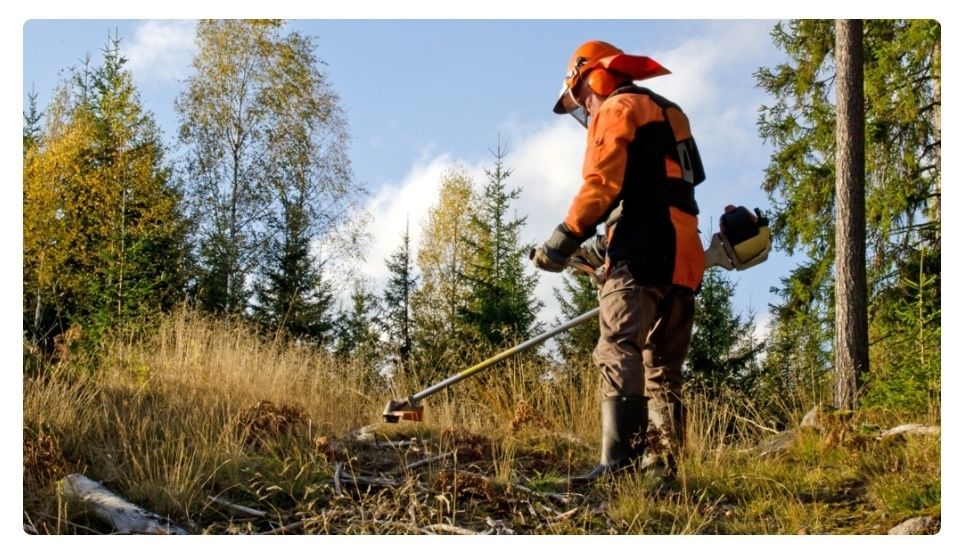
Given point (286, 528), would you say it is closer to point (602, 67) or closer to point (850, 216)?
point (602, 67)

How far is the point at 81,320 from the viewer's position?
8.85 metres

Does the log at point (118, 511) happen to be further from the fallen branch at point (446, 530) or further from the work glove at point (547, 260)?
the work glove at point (547, 260)

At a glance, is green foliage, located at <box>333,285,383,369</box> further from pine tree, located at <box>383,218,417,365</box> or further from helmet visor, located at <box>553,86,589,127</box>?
helmet visor, located at <box>553,86,589,127</box>

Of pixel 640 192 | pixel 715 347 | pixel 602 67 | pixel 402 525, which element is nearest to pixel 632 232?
pixel 640 192

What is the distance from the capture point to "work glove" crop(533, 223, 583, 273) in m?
4.18

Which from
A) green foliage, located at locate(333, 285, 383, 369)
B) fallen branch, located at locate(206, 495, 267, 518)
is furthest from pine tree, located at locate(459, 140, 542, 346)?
fallen branch, located at locate(206, 495, 267, 518)

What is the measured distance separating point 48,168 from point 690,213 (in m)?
6.83

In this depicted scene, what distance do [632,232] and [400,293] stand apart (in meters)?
9.15

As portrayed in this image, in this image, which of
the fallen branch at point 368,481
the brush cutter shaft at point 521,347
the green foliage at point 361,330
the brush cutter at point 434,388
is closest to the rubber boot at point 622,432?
the brush cutter shaft at point 521,347

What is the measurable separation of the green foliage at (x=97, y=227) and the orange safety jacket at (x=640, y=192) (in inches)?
208

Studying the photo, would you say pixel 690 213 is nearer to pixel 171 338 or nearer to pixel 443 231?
pixel 171 338

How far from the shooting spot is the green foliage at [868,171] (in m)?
8.92

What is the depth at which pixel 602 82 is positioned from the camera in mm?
4348
